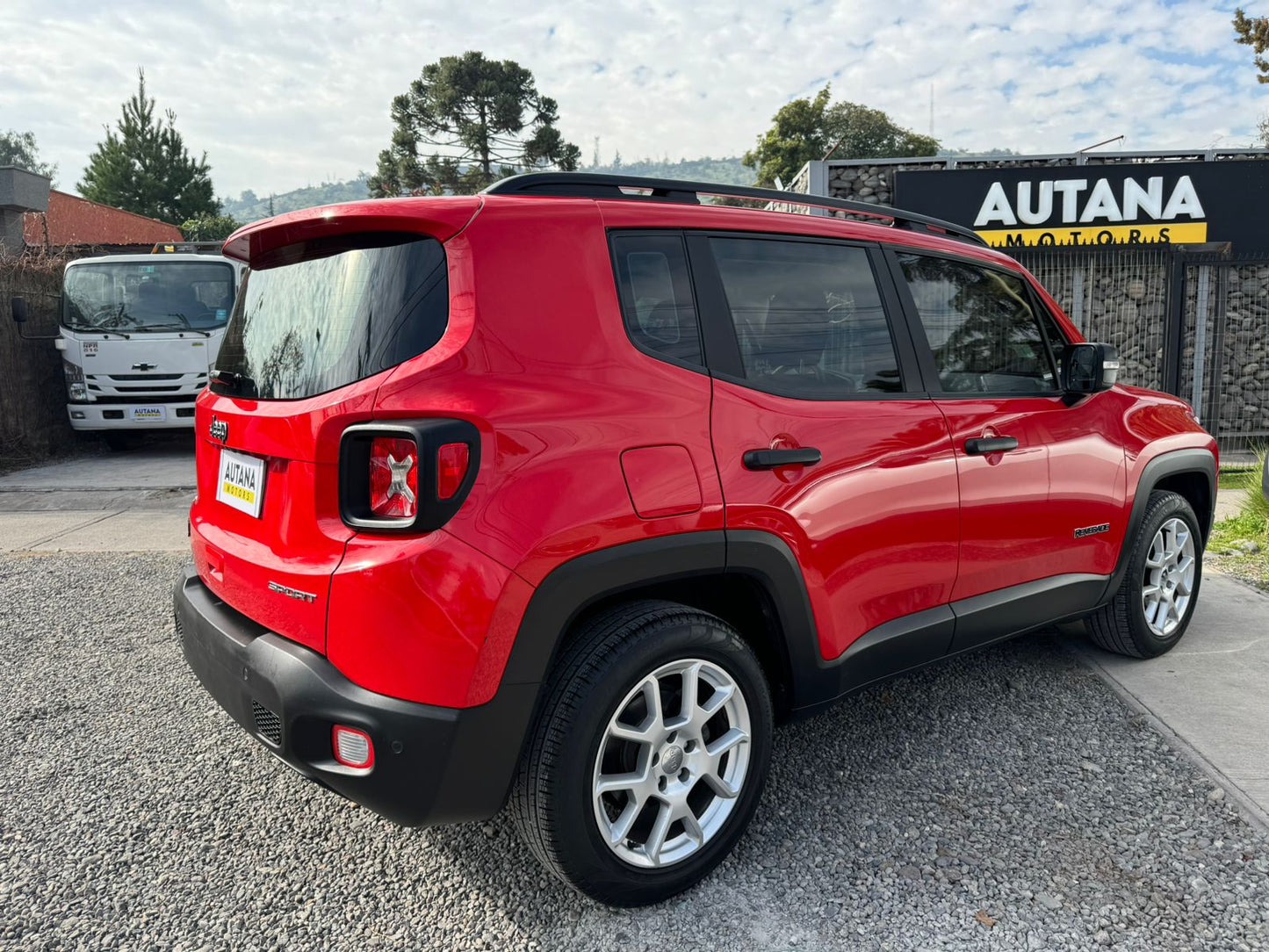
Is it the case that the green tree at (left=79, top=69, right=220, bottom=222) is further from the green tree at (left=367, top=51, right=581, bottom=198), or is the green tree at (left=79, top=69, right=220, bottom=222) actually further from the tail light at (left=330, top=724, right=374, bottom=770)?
the tail light at (left=330, top=724, right=374, bottom=770)

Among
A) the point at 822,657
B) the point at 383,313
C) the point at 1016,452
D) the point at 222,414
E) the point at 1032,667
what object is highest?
the point at 383,313

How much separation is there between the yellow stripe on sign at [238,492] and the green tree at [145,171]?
4643cm

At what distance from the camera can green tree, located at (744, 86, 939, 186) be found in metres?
48.6

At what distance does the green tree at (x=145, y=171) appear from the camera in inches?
1649

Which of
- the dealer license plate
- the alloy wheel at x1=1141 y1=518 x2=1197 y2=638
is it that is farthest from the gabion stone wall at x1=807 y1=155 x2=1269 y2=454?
the dealer license plate

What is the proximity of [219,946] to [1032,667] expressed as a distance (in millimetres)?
3289

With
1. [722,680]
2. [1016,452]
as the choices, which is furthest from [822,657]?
[1016,452]

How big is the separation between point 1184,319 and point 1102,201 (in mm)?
2827

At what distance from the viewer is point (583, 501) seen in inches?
80.6

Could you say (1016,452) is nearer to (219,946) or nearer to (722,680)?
(722,680)

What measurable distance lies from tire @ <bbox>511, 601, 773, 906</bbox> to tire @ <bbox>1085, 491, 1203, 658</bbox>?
7.12ft

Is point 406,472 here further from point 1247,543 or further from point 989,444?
point 1247,543

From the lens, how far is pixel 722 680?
2.36 m

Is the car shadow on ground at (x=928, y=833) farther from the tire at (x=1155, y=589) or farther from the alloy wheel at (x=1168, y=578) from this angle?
the alloy wheel at (x=1168, y=578)
